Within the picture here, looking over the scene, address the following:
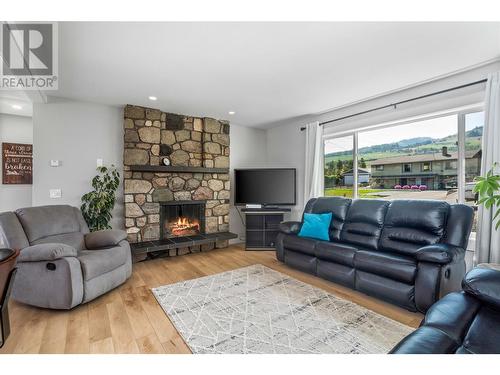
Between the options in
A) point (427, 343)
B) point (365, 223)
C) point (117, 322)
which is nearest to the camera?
point (427, 343)

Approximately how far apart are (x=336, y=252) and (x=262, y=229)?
1.81 m

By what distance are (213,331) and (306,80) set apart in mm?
2816

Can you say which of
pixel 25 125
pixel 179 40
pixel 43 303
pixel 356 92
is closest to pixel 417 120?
pixel 356 92

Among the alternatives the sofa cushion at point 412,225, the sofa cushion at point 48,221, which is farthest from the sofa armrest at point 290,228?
the sofa cushion at point 48,221

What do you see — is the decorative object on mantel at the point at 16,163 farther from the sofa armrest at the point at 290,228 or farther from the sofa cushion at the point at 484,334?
the sofa cushion at the point at 484,334

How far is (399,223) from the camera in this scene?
2.78m

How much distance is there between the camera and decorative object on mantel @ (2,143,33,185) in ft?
12.1

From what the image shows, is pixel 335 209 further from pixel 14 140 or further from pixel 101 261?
pixel 14 140

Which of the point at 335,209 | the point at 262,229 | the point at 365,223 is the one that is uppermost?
the point at 335,209

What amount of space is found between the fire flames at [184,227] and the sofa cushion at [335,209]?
7.06 ft

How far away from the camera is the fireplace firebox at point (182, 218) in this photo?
4.09 meters

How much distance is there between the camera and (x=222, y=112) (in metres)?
4.17

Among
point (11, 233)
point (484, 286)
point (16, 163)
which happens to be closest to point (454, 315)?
point (484, 286)
